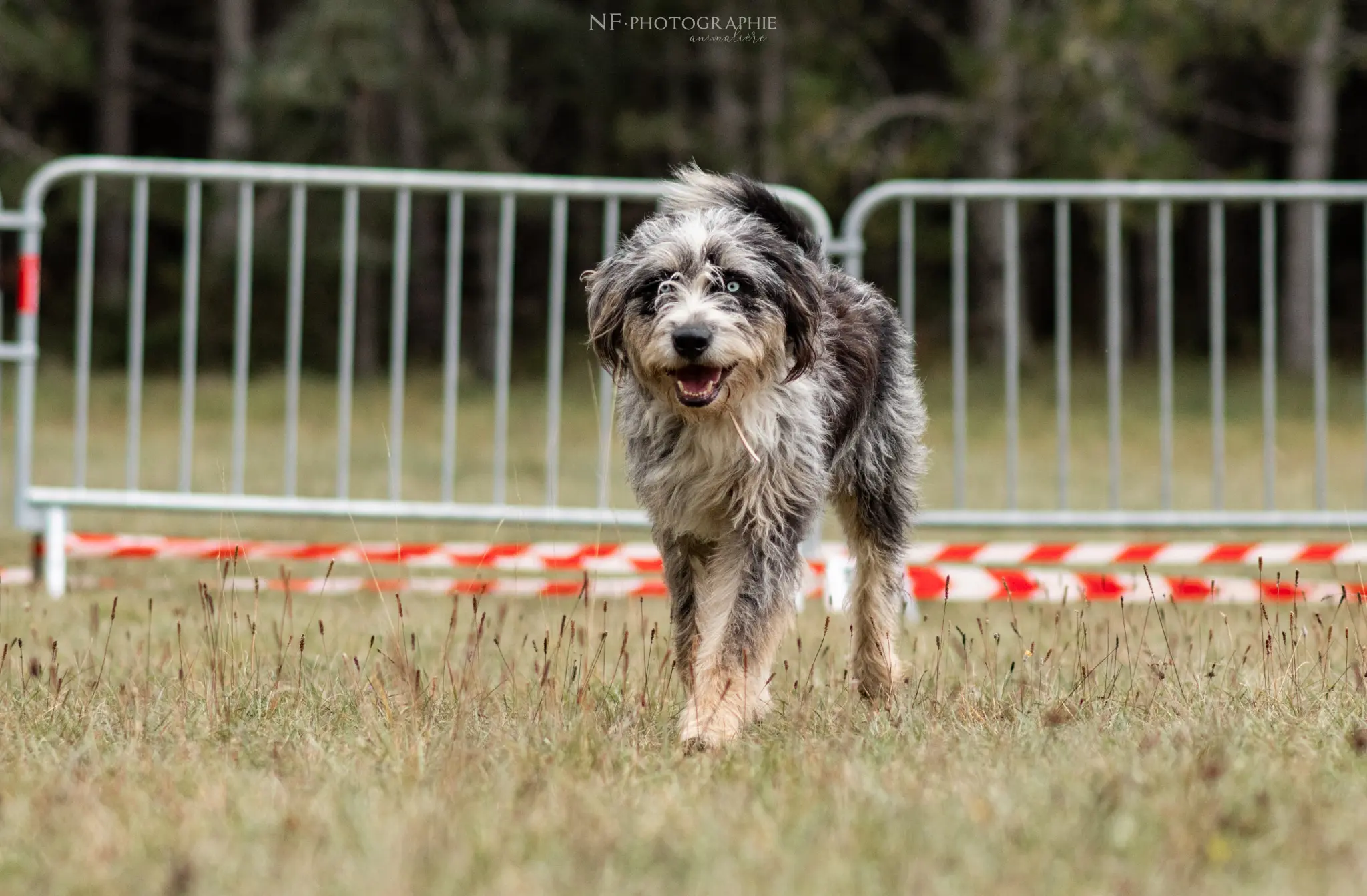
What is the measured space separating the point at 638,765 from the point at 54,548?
4257mm

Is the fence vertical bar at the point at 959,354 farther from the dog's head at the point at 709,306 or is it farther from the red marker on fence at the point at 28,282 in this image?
the red marker on fence at the point at 28,282

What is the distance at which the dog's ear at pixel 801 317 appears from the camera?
4.50 m

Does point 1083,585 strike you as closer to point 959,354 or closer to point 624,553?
point 959,354

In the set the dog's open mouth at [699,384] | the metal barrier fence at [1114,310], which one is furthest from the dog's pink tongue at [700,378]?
the metal barrier fence at [1114,310]

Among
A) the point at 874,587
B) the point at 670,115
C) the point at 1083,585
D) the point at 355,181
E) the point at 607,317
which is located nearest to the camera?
the point at 607,317

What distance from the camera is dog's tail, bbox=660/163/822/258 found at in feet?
15.4

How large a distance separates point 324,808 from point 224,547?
318 cm

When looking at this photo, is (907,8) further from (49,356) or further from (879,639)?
(879,639)

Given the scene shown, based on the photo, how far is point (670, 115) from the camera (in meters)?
22.5

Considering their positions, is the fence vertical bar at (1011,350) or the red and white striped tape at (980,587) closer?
the red and white striped tape at (980,587)

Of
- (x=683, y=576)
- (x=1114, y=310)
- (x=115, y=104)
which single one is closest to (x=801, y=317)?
(x=683, y=576)

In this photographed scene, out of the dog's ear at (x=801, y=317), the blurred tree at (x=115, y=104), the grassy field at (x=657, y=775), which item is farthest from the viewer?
the blurred tree at (x=115, y=104)

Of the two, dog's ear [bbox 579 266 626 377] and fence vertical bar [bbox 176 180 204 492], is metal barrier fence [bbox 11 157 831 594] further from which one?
dog's ear [bbox 579 266 626 377]

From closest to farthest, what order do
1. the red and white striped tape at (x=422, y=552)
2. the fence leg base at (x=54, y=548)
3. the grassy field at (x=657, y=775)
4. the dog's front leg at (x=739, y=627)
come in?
1. the grassy field at (x=657, y=775)
2. the dog's front leg at (x=739, y=627)
3. the red and white striped tape at (x=422, y=552)
4. the fence leg base at (x=54, y=548)
